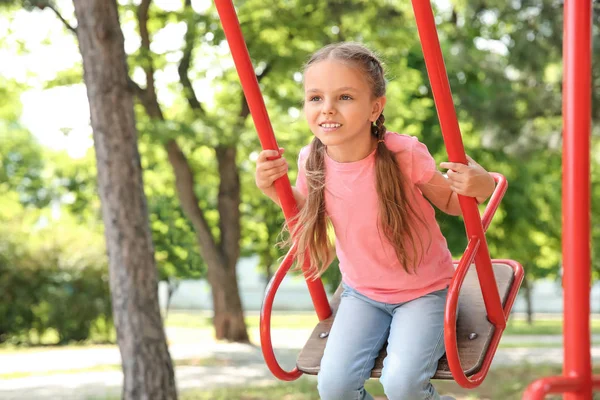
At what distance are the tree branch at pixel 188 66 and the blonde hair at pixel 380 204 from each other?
31.9ft

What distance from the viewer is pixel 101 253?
56.2 ft

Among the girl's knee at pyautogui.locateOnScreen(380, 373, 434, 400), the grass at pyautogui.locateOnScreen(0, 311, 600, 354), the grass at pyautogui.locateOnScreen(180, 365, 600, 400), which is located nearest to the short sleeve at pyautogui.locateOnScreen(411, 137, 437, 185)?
the girl's knee at pyautogui.locateOnScreen(380, 373, 434, 400)

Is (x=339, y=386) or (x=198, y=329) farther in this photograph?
(x=198, y=329)

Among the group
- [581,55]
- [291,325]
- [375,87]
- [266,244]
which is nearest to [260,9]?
[266,244]

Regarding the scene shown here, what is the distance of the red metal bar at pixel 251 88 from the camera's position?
236cm

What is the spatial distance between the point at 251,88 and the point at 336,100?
10.1 inches

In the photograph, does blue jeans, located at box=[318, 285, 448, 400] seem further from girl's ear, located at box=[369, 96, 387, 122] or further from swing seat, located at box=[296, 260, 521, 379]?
girl's ear, located at box=[369, 96, 387, 122]

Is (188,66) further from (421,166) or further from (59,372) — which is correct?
(421,166)

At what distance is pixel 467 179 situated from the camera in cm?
226

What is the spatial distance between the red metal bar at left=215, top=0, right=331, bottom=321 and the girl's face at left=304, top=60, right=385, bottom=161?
14 cm

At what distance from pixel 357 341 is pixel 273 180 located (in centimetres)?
54

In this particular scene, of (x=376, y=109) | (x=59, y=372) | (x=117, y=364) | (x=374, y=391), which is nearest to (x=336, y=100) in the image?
(x=376, y=109)

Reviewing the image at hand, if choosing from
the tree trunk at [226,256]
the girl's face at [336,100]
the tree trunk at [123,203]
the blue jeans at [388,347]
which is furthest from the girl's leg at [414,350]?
the tree trunk at [226,256]

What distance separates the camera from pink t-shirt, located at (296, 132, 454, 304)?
103 inches
